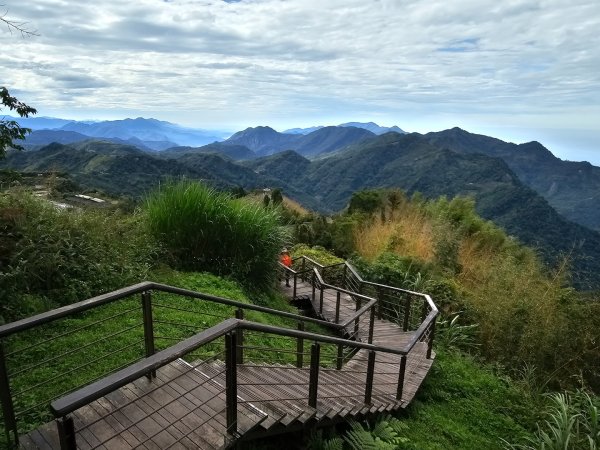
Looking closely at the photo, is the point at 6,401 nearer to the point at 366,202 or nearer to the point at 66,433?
the point at 66,433

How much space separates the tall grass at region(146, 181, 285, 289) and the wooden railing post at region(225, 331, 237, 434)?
234 inches

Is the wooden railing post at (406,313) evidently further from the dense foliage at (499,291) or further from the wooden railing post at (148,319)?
the wooden railing post at (148,319)

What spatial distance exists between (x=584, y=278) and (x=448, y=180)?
134280 millimetres

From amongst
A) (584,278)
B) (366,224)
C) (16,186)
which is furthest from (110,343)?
(366,224)

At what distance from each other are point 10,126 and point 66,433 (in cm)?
414

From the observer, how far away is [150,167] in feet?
318

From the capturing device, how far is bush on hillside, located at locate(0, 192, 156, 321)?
5508 millimetres

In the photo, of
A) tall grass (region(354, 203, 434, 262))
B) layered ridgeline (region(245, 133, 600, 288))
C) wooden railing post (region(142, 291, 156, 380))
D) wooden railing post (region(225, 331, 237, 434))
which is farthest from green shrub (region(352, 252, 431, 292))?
layered ridgeline (region(245, 133, 600, 288))

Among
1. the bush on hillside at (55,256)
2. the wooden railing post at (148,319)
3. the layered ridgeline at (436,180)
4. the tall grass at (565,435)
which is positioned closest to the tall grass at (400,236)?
the tall grass at (565,435)

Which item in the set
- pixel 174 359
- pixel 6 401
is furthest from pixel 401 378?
pixel 6 401

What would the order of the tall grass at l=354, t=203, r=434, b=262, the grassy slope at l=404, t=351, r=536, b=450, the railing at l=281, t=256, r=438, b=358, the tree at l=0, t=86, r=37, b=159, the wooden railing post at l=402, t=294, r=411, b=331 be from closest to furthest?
the tree at l=0, t=86, r=37, b=159 → the grassy slope at l=404, t=351, r=536, b=450 → the railing at l=281, t=256, r=438, b=358 → the wooden railing post at l=402, t=294, r=411, b=331 → the tall grass at l=354, t=203, r=434, b=262

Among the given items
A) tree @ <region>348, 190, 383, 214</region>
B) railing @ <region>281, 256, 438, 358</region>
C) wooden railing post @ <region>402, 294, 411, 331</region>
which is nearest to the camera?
railing @ <region>281, 256, 438, 358</region>

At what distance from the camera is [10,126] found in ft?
15.6

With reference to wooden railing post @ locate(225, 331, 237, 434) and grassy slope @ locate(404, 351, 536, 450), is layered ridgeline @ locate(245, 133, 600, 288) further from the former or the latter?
wooden railing post @ locate(225, 331, 237, 434)
